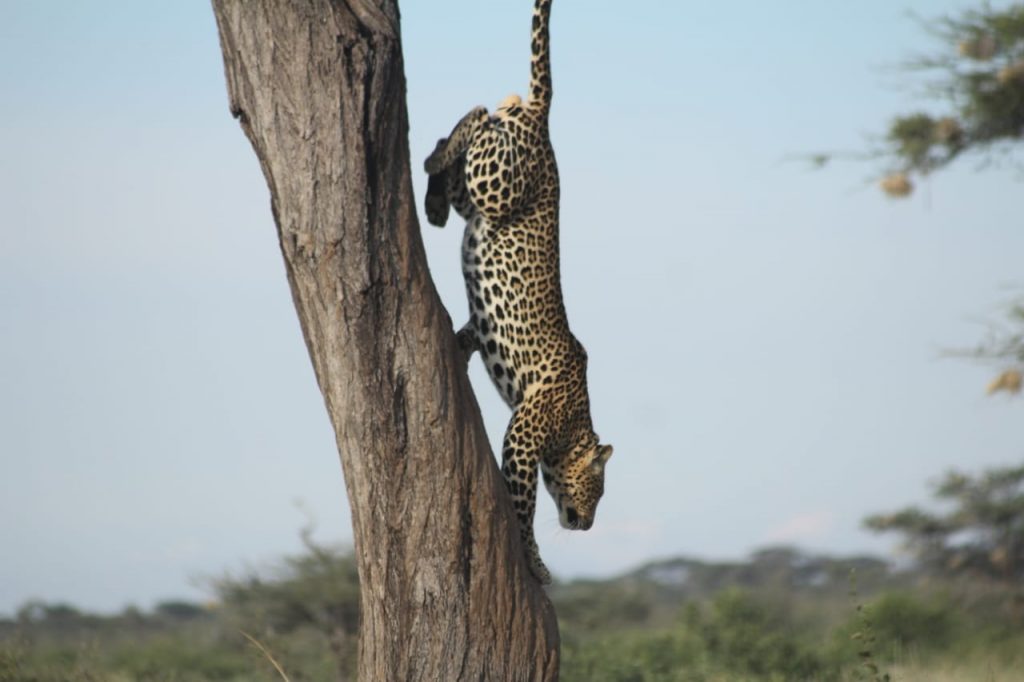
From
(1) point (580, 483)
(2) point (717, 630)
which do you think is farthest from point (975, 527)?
(1) point (580, 483)

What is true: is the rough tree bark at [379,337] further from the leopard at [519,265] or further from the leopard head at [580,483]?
the leopard head at [580,483]

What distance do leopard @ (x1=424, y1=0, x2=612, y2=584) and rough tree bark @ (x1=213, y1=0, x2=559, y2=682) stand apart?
0.43 m

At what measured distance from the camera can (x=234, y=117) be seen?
502 cm

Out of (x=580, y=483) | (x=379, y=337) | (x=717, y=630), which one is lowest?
(x=717, y=630)

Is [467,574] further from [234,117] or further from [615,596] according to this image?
[615,596]

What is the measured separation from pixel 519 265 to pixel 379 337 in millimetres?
830

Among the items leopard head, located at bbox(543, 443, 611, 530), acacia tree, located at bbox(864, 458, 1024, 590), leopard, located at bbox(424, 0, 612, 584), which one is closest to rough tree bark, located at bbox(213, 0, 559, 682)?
leopard, located at bbox(424, 0, 612, 584)

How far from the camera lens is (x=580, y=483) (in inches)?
236

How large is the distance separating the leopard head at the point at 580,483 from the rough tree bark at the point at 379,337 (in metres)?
0.70

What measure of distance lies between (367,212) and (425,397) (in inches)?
28.0

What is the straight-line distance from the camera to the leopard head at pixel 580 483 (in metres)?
5.96

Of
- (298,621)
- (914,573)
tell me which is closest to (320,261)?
(298,621)

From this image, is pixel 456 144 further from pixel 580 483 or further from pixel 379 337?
pixel 580 483

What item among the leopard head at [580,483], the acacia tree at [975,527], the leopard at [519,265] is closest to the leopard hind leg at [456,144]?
the leopard at [519,265]
